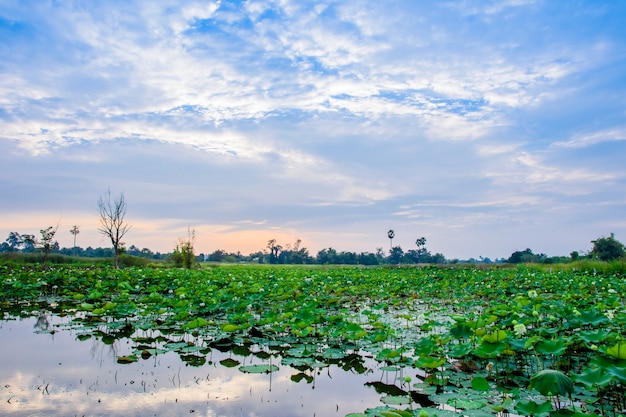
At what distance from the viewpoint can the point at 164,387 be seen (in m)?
4.20

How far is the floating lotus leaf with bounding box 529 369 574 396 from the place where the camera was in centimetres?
298

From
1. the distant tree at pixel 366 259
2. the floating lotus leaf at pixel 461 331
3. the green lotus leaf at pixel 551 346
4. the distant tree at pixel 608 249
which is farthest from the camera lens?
the distant tree at pixel 366 259

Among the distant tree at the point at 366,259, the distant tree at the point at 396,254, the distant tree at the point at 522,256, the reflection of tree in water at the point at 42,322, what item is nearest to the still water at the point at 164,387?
the reflection of tree in water at the point at 42,322

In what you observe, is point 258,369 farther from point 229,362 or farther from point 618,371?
point 618,371

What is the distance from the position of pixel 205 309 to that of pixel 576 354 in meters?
6.10

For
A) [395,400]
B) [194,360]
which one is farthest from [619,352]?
[194,360]

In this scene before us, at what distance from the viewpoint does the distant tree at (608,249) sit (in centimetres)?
3638

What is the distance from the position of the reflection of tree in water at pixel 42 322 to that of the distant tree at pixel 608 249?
41343 mm

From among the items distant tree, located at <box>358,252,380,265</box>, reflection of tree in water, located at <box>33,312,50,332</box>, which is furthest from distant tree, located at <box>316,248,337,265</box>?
reflection of tree in water, located at <box>33,312,50,332</box>

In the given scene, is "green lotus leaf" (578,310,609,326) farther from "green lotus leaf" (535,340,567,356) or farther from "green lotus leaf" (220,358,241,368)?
"green lotus leaf" (220,358,241,368)

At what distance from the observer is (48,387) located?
4164mm

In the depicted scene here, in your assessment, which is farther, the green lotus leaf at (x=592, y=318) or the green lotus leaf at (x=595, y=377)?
the green lotus leaf at (x=592, y=318)

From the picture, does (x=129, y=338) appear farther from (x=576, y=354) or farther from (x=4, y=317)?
(x=576, y=354)

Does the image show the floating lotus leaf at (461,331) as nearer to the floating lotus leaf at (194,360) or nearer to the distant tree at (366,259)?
the floating lotus leaf at (194,360)
